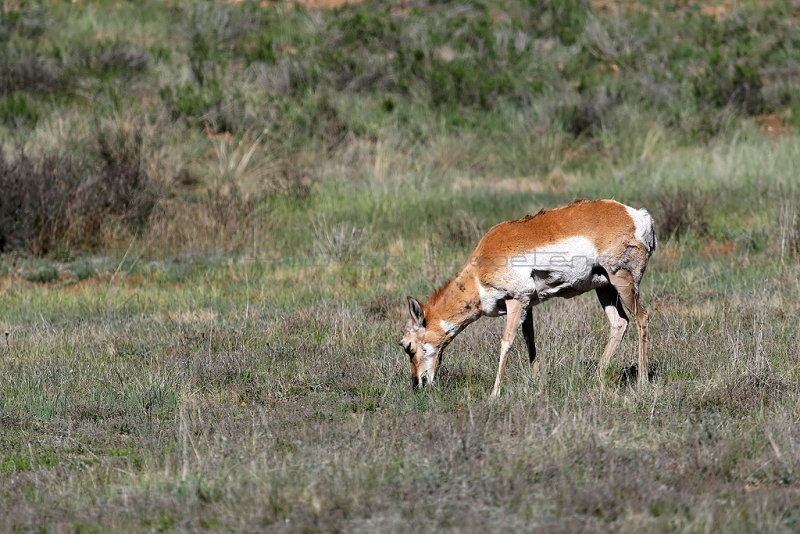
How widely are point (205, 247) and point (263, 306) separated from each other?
3.47 metres

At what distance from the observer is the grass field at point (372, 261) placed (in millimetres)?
5383

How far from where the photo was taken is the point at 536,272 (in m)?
7.23

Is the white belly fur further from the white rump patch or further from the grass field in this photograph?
the grass field

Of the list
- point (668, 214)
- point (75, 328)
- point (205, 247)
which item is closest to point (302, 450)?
point (75, 328)

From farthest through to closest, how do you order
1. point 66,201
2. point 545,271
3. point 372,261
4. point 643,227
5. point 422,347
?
1. point 66,201
2. point 372,261
3. point 422,347
4. point 643,227
5. point 545,271

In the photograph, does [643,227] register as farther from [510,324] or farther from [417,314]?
[417,314]

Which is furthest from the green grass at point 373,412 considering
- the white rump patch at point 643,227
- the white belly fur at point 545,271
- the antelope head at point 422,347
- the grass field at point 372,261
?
the white rump patch at point 643,227

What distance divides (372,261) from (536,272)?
685 centimetres

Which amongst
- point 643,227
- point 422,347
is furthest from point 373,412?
point 643,227

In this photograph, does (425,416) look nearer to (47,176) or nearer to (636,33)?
(47,176)

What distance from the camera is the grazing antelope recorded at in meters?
7.21

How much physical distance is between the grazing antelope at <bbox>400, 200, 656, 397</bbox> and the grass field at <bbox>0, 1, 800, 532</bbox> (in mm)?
430

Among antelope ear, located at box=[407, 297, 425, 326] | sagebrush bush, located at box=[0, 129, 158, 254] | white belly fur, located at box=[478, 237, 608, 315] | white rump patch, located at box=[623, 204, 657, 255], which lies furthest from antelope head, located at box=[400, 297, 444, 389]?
sagebrush bush, located at box=[0, 129, 158, 254]

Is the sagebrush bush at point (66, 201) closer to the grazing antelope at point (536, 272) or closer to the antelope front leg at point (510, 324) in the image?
the grazing antelope at point (536, 272)
